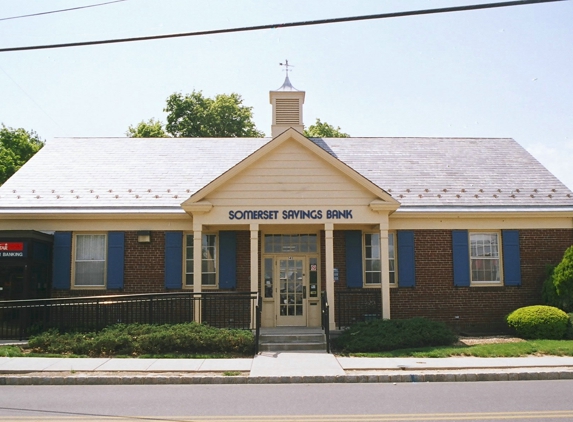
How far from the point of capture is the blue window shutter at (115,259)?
59.0 feet

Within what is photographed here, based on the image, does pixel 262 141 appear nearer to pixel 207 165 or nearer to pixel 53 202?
pixel 207 165

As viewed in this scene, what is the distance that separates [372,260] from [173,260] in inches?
244

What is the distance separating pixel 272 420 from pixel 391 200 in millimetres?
9709

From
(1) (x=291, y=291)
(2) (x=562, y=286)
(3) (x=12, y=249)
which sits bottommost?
(1) (x=291, y=291)

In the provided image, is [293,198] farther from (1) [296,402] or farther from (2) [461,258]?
(1) [296,402]

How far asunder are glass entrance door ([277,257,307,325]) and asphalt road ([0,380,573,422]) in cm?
692

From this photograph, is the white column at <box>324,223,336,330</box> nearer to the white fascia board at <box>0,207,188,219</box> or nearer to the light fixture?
the white fascia board at <box>0,207,188,219</box>

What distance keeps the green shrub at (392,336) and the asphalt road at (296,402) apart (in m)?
3.43

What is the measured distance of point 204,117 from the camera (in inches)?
1745

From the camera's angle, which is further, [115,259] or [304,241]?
[304,241]

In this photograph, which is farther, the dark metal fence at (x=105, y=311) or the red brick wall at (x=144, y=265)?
the red brick wall at (x=144, y=265)

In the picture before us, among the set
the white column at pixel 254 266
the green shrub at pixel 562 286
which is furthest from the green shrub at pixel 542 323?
the white column at pixel 254 266

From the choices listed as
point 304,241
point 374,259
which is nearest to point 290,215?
point 304,241

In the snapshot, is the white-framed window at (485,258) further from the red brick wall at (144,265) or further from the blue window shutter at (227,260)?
the red brick wall at (144,265)
